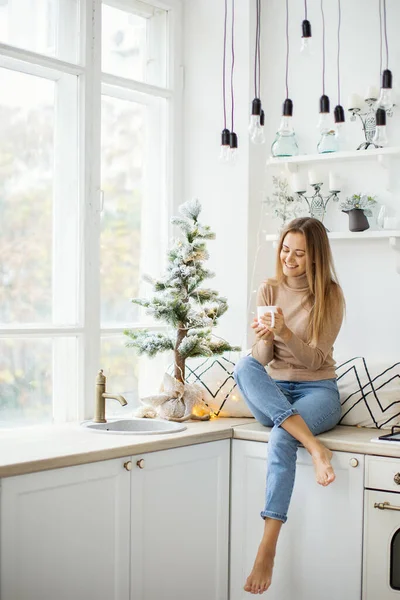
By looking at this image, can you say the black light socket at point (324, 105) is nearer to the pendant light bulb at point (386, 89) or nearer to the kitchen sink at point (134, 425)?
the pendant light bulb at point (386, 89)

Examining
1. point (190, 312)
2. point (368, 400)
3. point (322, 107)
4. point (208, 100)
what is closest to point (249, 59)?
point (208, 100)

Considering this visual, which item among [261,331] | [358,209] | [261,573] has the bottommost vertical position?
[261,573]

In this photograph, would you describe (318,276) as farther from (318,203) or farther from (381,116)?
(381,116)

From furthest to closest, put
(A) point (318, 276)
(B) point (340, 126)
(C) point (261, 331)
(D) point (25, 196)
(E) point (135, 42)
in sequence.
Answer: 1. (E) point (135, 42)
2. (B) point (340, 126)
3. (D) point (25, 196)
4. (A) point (318, 276)
5. (C) point (261, 331)

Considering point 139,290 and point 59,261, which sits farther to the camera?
point 139,290

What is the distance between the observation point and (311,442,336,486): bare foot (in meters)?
2.63

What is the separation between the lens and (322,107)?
10.5 feet

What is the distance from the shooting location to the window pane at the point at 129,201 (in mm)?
3473

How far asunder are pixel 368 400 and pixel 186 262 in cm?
86

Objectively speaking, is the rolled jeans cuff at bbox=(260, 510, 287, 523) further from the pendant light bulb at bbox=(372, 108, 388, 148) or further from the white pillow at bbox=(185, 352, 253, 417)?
the pendant light bulb at bbox=(372, 108, 388, 148)

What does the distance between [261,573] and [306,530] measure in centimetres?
27

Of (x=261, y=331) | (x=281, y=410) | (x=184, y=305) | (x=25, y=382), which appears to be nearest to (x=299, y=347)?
(x=261, y=331)

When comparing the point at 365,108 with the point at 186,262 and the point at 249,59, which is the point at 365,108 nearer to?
the point at 249,59

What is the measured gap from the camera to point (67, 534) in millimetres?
2408
